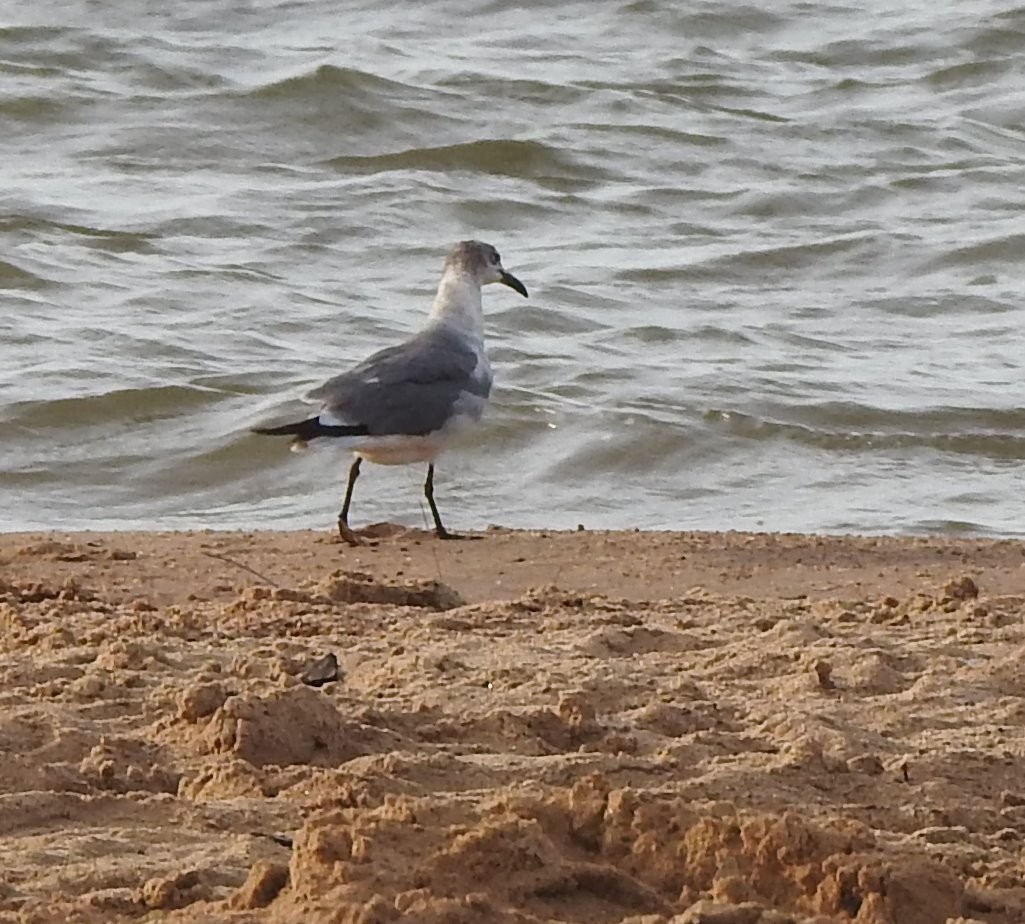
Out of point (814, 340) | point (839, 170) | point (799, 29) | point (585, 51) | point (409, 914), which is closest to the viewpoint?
point (409, 914)

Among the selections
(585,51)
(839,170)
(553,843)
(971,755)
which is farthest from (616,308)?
(553,843)

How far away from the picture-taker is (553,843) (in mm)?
3176

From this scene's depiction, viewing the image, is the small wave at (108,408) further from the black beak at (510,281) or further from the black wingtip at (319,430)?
the black wingtip at (319,430)

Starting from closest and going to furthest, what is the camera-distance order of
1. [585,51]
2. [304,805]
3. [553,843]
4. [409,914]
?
1. [409,914]
2. [553,843]
3. [304,805]
4. [585,51]

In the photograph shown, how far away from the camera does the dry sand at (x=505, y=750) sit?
3057mm

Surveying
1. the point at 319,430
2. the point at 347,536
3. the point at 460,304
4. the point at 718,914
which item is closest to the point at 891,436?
the point at 460,304

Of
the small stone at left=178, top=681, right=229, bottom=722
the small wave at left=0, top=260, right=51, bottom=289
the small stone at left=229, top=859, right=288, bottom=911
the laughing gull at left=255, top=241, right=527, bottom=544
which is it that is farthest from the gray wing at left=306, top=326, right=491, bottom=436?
the small stone at left=229, top=859, right=288, bottom=911

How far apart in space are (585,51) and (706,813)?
48.1ft

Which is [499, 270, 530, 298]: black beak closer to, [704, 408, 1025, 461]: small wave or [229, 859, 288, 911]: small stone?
[704, 408, 1025, 461]: small wave

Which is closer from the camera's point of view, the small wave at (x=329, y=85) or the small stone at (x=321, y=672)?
the small stone at (x=321, y=672)

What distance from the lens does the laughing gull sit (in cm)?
728

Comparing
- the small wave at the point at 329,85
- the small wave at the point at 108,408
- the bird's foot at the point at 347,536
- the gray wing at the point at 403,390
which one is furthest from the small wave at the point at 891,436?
the small wave at the point at 329,85

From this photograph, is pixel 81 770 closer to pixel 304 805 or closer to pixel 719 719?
pixel 304 805

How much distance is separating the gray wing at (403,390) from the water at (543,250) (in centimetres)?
85
